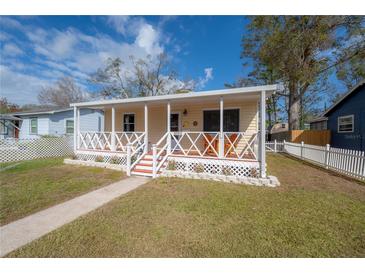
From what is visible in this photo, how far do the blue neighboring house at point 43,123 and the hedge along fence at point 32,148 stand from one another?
3.76m

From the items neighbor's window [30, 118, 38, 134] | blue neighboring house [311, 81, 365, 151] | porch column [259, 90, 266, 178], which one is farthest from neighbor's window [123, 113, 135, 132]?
blue neighboring house [311, 81, 365, 151]

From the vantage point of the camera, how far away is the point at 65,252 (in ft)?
8.00

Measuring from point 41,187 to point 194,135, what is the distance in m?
6.22

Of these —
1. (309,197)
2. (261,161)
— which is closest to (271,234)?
(309,197)

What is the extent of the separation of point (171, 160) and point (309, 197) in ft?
14.3

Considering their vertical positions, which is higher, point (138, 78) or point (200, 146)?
point (138, 78)

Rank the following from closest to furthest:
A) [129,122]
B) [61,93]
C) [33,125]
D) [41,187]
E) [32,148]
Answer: [41,187] → [32,148] → [129,122] → [33,125] → [61,93]

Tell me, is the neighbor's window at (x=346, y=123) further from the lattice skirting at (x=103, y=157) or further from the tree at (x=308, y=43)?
the lattice skirting at (x=103, y=157)

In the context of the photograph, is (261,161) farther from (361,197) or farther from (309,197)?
(361,197)

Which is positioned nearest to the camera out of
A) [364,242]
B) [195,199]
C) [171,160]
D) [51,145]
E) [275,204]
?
[364,242]

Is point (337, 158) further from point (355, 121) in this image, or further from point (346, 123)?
point (346, 123)

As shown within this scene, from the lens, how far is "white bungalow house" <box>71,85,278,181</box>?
5.96 metres

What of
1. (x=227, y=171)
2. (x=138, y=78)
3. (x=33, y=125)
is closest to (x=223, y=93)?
(x=227, y=171)

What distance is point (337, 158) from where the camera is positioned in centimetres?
704
